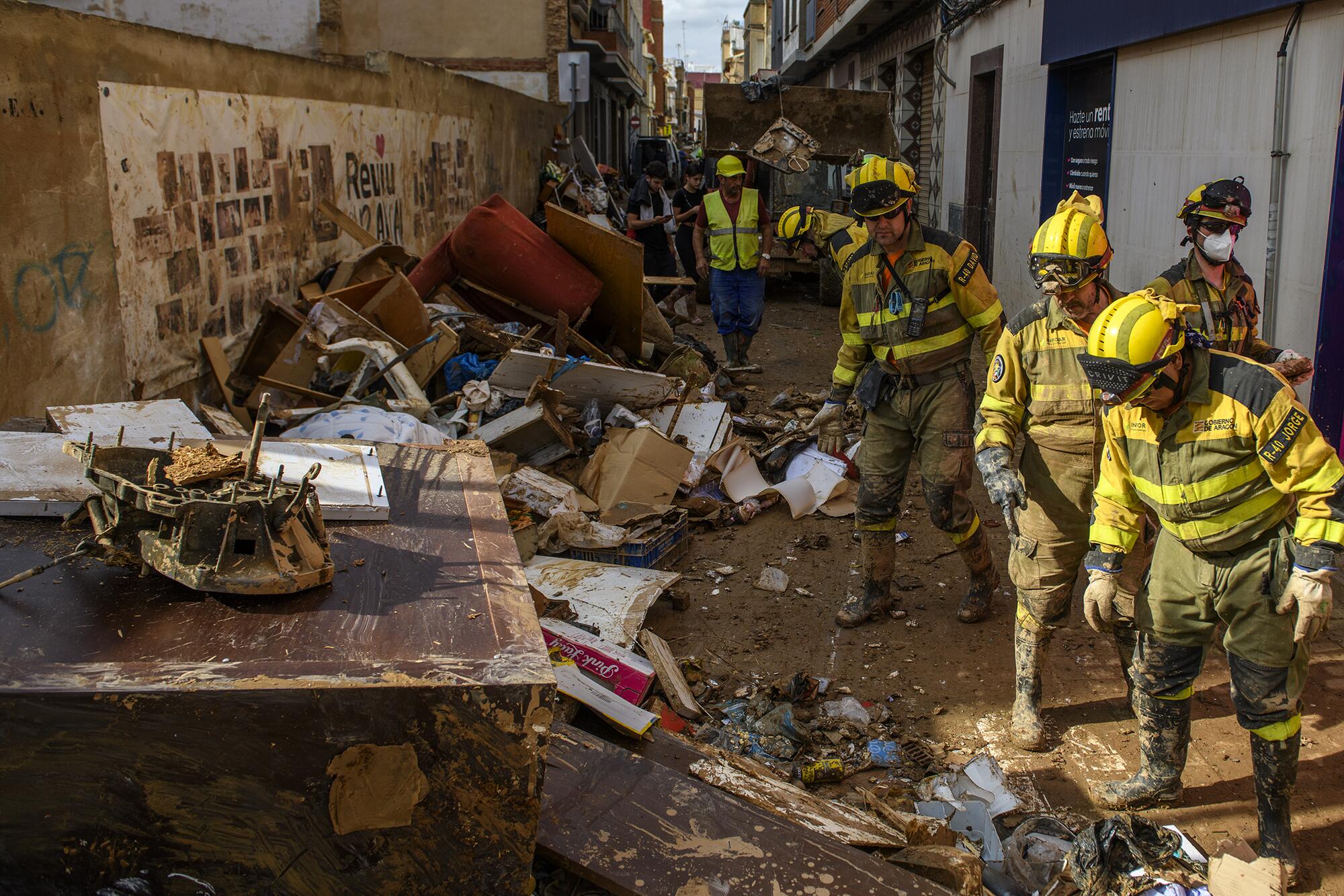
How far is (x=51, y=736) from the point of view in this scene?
1847 millimetres

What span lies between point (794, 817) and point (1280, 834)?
55.4 inches

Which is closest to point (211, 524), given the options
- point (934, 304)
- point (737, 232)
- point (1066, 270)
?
point (1066, 270)

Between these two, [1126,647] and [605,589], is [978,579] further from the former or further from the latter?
[605,589]

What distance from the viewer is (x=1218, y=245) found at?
3.99m

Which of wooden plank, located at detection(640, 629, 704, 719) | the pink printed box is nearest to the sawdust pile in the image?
the pink printed box

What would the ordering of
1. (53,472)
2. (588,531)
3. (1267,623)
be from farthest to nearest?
(588,531)
(1267,623)
(53,472)

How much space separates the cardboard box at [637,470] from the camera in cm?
610

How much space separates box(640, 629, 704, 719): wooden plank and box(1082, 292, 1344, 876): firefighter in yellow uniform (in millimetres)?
1458

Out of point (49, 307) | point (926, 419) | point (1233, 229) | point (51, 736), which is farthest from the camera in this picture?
point (49, 307)

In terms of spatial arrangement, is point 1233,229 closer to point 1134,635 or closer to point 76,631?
point 1134,635

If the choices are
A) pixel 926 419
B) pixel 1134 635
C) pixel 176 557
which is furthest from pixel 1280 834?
pixel 176 557

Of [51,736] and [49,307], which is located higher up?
[49,307]

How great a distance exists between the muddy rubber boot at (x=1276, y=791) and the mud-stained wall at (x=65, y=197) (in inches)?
189

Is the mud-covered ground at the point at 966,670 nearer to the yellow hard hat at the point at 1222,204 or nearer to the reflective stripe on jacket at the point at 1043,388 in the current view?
the reflective stripe on jacket at the point at 1043,388
